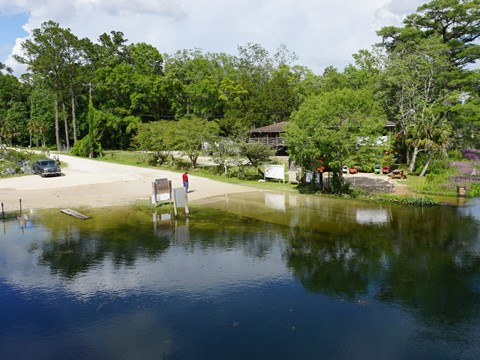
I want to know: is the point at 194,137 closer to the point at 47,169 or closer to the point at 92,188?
the point at 92,188

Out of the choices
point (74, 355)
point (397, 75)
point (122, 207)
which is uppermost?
point (397, 75)

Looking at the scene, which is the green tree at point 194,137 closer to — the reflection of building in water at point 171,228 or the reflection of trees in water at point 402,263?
the reflection of building in water at point 171,228

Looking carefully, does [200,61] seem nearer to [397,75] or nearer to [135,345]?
[397,75]

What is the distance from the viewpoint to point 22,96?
8075 cm

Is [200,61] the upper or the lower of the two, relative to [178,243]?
upper

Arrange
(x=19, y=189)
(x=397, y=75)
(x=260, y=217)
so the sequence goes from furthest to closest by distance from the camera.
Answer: (x=397, y=75)
(x=19, y=189)
(x=260, y=217)

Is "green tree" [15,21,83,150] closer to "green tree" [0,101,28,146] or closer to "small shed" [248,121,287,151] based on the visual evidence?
"green tree" [0,101,28,146]

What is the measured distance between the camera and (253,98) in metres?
62.6

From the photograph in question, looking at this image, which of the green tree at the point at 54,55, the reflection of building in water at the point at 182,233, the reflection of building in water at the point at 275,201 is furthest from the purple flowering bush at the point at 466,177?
the green tree at the point at 54,55

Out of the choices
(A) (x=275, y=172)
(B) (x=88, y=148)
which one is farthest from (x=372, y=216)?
(B) (x=88, y=148)

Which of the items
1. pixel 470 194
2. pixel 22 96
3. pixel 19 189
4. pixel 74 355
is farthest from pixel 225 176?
pixel 22 96

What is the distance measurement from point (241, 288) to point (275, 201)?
43.2 feet

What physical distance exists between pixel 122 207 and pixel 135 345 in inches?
579

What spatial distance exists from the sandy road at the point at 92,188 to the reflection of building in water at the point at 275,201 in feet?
8.45
